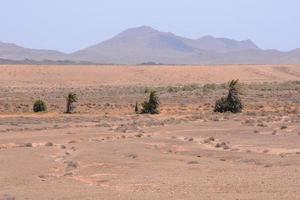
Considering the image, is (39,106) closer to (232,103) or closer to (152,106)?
(152,106)

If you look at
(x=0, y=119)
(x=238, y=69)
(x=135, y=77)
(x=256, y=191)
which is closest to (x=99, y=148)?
(x=256, y=191)

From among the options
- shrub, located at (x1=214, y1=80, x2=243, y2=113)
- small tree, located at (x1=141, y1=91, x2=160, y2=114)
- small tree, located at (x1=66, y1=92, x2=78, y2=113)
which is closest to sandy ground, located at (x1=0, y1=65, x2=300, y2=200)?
small tree, located at (x1=141, y1=91, x2=160, y2=114)

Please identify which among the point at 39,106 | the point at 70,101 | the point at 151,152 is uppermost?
the point at 151,152

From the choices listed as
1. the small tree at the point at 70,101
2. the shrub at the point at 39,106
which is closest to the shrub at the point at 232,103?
the small tree at the point at 70,101

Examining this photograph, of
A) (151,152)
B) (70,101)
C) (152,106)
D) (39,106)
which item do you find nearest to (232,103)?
(152,106)

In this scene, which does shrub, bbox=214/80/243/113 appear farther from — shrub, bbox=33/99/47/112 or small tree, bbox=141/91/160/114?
shrub, bbox=33/99/47/112

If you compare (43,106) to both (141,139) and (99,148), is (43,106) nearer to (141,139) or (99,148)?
(141,139)

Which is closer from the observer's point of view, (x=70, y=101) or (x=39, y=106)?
(x=70, y=101)

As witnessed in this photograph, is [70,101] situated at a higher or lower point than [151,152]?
lower

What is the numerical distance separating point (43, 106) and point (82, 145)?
24.9 metres

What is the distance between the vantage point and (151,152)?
28328 millimetres

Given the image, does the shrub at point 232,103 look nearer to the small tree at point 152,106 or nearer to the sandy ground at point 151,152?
the sandy ground at point 151,152

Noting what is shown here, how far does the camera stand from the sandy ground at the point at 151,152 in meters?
18.1

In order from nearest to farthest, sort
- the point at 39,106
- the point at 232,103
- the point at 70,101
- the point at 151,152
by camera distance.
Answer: the point at 151,152 < the point at 232,103 < the point at 70,101 < the point at 39,106
